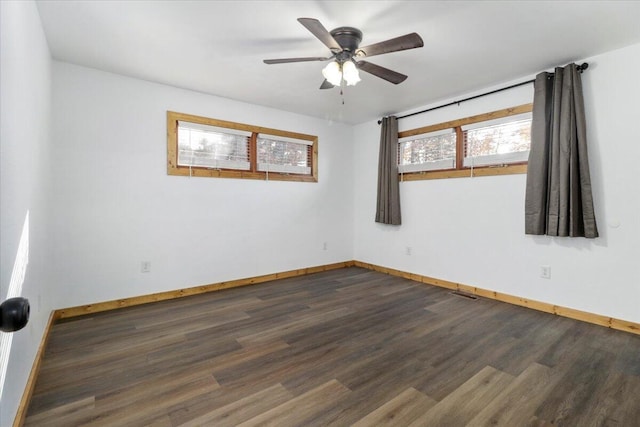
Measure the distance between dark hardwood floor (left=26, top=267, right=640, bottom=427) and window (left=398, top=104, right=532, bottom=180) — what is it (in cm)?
166

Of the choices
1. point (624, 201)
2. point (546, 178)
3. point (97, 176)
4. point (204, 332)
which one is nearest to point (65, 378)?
point (204, 332)

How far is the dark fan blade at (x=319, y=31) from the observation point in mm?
1874

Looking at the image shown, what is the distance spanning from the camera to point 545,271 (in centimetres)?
323

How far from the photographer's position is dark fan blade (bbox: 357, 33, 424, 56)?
6.61 ft

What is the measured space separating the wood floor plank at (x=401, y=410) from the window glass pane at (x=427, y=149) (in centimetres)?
313

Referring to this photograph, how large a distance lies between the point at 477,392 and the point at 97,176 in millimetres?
3796

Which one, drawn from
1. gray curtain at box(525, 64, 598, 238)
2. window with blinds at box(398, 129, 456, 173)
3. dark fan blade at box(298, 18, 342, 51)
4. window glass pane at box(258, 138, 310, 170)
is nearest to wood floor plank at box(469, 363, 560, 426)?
gray curtain at box(525, 64, 598, 238)

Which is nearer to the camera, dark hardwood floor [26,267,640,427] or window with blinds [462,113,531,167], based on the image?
dark hardwood floor [26,267,640,427]

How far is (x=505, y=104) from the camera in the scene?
352cm

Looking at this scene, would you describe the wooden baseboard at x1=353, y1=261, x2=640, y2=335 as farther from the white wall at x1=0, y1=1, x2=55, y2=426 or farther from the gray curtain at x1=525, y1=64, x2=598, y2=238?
the white wall at x1=0, y1=1, x2=55, y2=426

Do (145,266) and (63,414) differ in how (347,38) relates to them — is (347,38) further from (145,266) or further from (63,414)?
(145,266)

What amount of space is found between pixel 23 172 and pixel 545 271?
439 cm

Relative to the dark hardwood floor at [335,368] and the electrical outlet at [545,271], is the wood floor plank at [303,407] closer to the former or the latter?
the dark hardwood floor at [335,368]

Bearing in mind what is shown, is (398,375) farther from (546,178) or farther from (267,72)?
(267,72)
